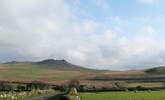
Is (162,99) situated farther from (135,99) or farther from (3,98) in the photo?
(3,98)

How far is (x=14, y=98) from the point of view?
236 feet

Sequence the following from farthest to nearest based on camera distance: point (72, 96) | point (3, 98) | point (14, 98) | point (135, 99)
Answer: point (14, 98) < point (3, 98) < point (135, 99) < point (72, 96)

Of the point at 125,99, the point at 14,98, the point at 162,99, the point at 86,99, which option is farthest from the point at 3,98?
the point at 162,99

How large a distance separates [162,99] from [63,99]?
51.9ft

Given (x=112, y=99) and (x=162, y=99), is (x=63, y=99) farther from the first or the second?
(x=162, y=99)

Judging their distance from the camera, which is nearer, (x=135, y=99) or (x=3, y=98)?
(x=135, y=99)

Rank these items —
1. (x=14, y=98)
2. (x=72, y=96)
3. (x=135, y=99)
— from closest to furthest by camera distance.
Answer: (x=72, y=96) → (x=135, y=99) → (x=14, y=98)

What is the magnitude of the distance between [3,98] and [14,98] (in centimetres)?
536

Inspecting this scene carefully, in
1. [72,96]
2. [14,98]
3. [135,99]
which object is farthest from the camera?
[14,98]

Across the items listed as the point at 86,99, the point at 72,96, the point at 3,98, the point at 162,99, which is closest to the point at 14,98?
the point at 3,98

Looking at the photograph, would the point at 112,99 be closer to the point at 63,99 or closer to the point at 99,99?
the point at 99,99

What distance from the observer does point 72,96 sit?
180 feet

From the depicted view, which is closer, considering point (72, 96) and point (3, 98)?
point (72, 96)

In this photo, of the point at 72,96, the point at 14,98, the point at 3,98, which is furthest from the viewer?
the point at 14,98
